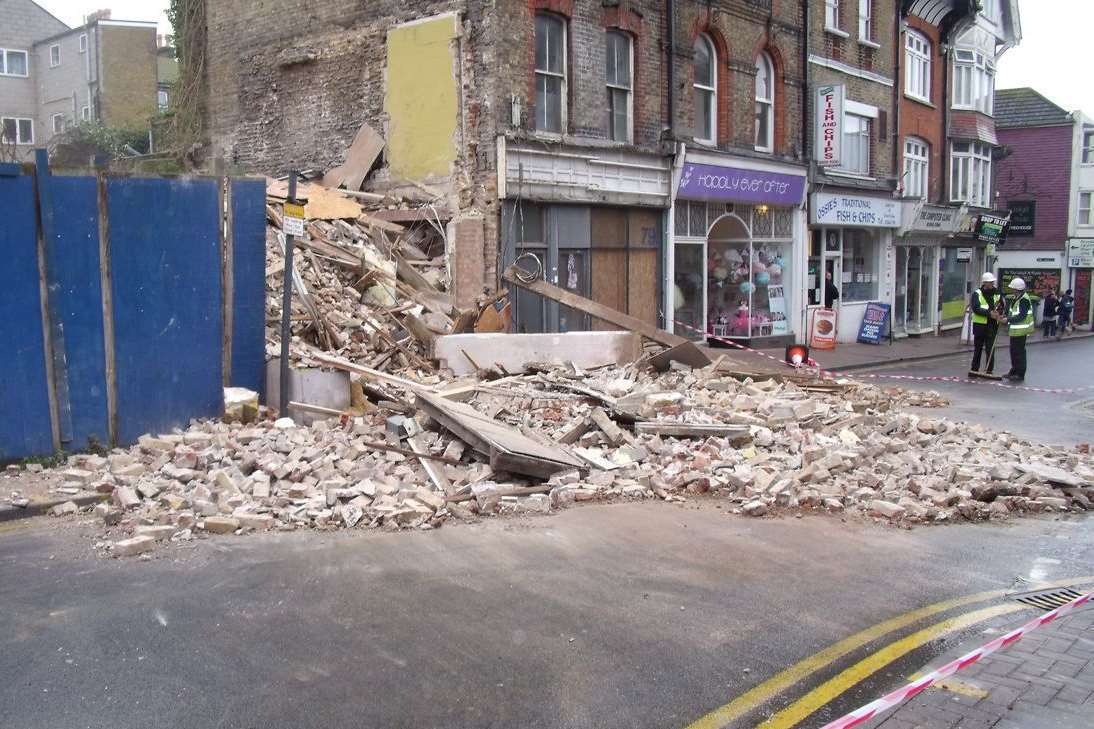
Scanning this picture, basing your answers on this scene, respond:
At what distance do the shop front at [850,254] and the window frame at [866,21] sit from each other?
181 inches

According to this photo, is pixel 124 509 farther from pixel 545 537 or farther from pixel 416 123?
pixel 416 123

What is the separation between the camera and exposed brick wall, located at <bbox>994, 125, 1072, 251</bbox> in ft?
144

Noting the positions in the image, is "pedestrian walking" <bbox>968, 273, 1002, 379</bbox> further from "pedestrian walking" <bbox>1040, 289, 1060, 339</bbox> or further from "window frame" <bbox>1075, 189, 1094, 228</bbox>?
"window frame" <bbox>1075, 189, 1094, 228</bbox>

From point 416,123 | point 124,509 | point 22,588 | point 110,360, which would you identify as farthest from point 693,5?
point 22,588

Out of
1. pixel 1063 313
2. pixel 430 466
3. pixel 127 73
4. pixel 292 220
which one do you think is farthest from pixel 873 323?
pixel 127 73

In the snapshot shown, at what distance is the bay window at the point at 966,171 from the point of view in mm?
33250

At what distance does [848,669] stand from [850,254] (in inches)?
995

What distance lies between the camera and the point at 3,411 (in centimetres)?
849

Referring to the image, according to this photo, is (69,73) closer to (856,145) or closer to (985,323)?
(856,145)

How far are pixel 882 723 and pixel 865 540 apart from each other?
3.20m

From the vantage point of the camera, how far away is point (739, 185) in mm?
22516

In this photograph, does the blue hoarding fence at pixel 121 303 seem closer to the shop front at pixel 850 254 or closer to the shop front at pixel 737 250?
the shop front at pixel 737 250

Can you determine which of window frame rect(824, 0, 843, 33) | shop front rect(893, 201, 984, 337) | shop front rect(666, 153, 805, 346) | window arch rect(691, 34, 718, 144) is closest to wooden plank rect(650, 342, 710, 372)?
shop front rect(666, 153, 805, 346)

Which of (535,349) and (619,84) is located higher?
(619,84)
